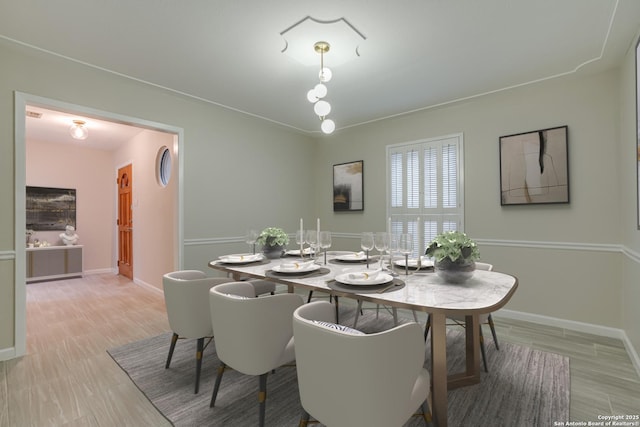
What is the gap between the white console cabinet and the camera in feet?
17.2

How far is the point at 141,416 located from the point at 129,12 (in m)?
2.59

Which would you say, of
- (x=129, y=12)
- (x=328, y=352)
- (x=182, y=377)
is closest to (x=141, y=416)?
(x=182, y=377)

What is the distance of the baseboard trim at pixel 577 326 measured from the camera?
2.50 meters

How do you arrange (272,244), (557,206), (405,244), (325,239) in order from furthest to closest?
(557,206) < (272,244) < (325,239) < (405,244)

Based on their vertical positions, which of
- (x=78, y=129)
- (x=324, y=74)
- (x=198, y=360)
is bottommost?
(x=198, y=360)

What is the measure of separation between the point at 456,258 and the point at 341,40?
182 centimetres

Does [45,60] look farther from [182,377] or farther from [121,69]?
[182,377]

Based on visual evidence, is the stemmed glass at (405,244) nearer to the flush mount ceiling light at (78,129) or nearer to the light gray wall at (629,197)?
the light gray wall at (629,197)

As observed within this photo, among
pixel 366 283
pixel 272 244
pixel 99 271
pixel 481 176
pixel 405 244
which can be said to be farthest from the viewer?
pixel 99 271

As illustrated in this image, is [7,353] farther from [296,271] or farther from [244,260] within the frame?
[296,271]

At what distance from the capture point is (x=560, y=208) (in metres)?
3.07

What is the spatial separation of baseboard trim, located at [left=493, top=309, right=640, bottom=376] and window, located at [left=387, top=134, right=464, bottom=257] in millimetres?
1116

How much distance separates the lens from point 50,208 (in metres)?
5.82

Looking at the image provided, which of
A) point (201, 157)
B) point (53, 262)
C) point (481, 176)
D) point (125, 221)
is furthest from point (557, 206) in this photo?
point (53, 262)
